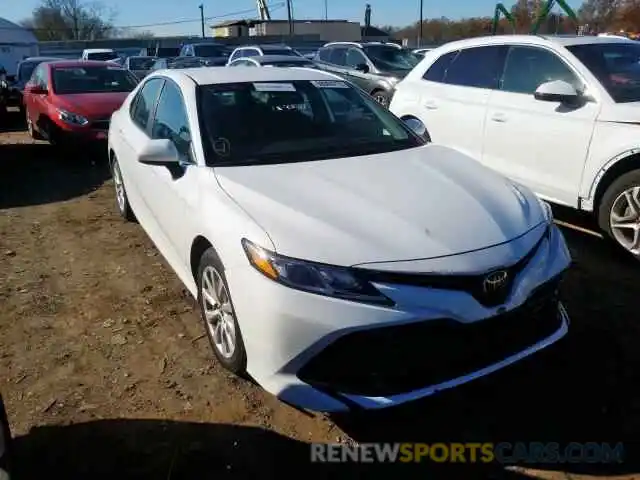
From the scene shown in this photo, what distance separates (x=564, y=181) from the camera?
491 centimetres

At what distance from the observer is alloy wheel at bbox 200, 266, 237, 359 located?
9.75 ft

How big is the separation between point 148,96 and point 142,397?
2.58 m

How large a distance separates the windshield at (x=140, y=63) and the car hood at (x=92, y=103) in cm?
1484

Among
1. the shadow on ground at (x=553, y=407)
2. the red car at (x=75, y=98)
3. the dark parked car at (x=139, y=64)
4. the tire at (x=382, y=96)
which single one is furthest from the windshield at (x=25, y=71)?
the shadow on ground at (x=553, y=407)

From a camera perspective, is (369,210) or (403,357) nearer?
(403,357)

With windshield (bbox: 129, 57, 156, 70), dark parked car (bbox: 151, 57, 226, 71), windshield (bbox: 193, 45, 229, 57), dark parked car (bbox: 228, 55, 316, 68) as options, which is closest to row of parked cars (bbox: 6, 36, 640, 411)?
dark parked car (bbox: 228, 55, 316, 68)

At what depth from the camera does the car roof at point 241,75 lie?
13.0 feet

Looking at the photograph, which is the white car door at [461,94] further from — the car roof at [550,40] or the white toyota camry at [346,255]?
the white toyota camry at [346,255]

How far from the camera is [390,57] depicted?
43.8ft

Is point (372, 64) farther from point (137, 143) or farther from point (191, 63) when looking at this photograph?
point (191, 63)

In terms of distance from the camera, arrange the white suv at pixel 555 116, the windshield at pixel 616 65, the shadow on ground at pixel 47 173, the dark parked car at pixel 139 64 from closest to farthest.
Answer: the white suv at pixel 555 116, the windshield at pixel 616 65, the shadow on ground at pixel 47 173, the dark parked car at pixel 139 64

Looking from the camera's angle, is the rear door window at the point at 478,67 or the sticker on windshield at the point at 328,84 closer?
the sticker on windshield at the point at 328,84

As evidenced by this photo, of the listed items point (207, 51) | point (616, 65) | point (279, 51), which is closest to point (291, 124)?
point (616, 65)

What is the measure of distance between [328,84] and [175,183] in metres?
A: 1.37
